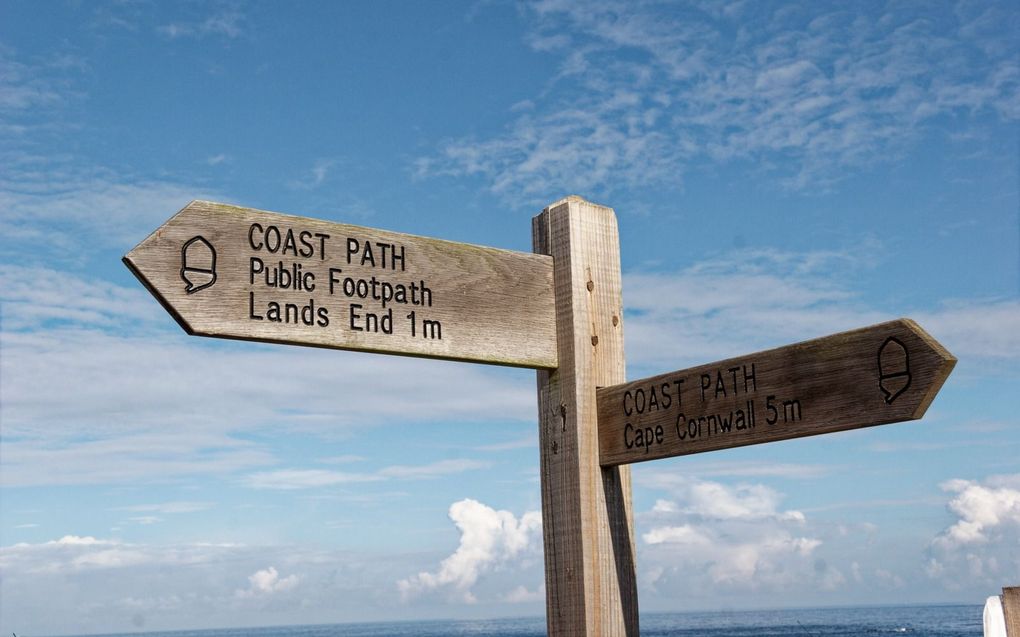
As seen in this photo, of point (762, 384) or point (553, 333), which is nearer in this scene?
point (762, 384)

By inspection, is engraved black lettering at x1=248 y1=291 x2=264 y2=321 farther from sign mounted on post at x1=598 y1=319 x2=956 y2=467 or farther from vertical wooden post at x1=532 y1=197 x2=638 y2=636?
sign mounted on post at x1=598 y1=319 x2=956 y2=467

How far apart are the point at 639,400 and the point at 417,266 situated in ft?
2.98

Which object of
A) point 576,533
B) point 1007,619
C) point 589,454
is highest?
point 589,454

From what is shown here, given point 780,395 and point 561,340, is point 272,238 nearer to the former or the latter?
point 561,340

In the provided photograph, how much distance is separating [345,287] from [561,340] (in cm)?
86

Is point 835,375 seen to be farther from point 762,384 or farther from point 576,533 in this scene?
point 576,533

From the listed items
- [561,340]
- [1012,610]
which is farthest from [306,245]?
[1012,610]

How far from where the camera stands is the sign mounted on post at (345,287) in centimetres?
299

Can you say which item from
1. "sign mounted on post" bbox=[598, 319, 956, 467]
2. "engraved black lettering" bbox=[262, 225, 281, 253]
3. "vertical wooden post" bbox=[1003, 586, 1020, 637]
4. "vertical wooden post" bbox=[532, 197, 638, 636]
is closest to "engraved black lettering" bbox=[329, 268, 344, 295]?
"engraved black lettering" bbox=[262, 225, 281, 253]

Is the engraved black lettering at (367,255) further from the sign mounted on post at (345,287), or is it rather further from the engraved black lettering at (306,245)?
the engraved black lettering at (306,245)

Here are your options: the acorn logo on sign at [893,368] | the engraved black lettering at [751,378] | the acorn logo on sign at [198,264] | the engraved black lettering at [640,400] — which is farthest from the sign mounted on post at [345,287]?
the acorn logo on sign at [893,368]

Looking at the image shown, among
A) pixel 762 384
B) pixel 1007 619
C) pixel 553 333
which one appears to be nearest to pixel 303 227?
pixel 553 333

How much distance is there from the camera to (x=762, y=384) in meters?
3.29

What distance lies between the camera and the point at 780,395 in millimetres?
3236
